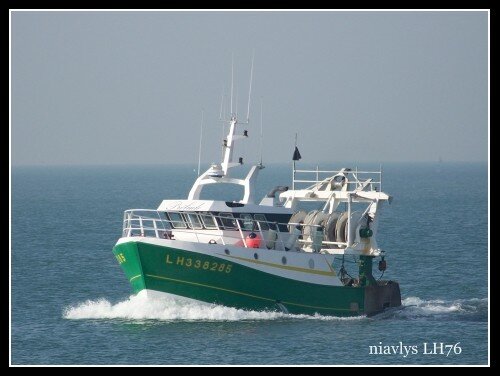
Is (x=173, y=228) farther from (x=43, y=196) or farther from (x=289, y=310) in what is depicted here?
(x=43, y=196)

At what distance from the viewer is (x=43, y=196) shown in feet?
499

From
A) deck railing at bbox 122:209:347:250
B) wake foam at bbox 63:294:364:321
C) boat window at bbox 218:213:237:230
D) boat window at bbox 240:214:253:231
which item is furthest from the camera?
boat window at bbox 240:214:253:231

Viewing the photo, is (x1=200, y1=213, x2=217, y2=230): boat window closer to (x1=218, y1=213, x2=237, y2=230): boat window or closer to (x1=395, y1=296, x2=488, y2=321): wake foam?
(x1=218, y1=213, x2=237, y2=230): boat window

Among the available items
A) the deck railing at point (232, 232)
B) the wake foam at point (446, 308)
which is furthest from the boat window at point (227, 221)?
the wake foam at point (446, 308)

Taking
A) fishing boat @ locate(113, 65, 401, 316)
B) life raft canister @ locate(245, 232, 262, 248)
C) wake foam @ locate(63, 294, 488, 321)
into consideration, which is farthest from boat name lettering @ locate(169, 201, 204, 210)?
wake foam @ locate(63, 294, 488, 321)

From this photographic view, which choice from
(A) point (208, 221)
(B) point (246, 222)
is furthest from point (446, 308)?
(A) point (208, 221)

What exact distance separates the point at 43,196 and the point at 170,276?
367 feet

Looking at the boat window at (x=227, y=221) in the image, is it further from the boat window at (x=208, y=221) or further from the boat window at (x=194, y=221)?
the boat window at (x=194, y=221)

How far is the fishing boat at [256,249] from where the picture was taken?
42625mm

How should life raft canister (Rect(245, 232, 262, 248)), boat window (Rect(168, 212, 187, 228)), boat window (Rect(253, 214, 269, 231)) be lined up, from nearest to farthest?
1. life raft canister (Rect(245, 232, 262, 248))
2. boat window (Rect(168, 212, 187, 228))
3. boat window (Rect(253, 214, 269, 231))

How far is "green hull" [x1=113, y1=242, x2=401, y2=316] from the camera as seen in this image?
139 ft

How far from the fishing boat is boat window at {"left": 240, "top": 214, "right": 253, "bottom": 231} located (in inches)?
1.5

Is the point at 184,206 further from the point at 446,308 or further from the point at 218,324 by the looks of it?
the point at 446,308

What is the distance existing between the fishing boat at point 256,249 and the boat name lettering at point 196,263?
0.03 meters
